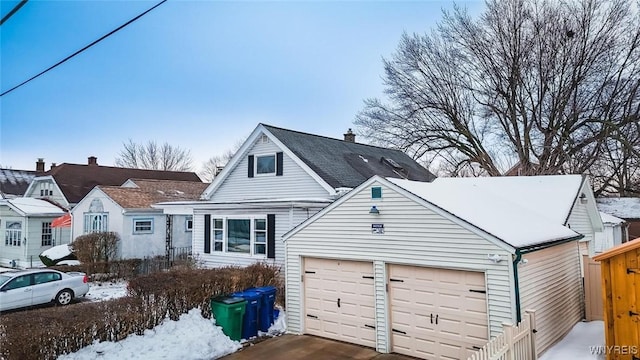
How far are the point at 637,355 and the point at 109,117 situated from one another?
2334 centimetres

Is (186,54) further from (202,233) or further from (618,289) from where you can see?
(618,289)

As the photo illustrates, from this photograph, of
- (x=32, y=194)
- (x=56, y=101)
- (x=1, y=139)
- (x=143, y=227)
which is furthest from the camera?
(x=32, y=194)

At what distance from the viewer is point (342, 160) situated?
18.1m

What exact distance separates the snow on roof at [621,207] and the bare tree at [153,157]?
46.4m

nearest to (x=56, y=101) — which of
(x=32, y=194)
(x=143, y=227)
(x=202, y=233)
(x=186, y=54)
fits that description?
(x=186, y=54)

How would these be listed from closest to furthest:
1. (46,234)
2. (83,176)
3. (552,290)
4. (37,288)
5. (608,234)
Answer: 1. (552,290)
2. (37,288)
3. (608,234)
4. (46,234)
5. (83,176)

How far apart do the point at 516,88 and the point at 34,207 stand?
29363mm

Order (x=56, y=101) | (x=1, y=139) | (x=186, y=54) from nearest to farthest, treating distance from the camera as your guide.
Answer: (x=1, y=139)
(x=186, y=54)
(x=56, y=101)

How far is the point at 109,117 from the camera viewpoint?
2202 centimetres

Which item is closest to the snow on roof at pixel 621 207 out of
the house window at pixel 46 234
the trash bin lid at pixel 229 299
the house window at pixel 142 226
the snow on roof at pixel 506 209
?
the snow on roof at pixel 506 209

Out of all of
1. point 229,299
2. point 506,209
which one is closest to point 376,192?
point 506,209

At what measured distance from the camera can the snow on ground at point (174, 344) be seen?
26.6ft

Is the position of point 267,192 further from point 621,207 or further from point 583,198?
point 621,207

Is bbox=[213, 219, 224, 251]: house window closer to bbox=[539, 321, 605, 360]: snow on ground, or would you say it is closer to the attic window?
the attic window
